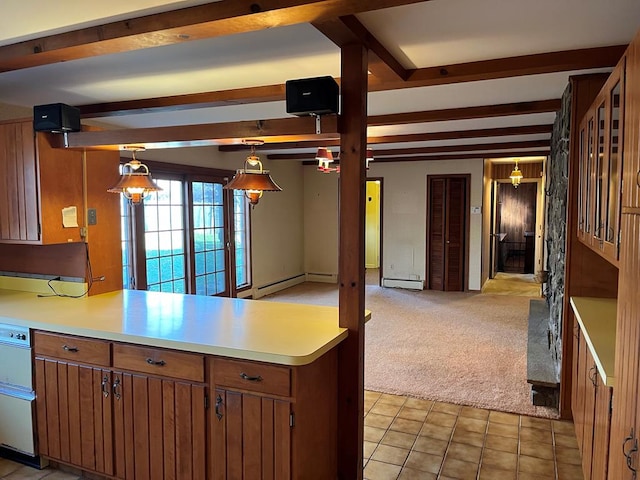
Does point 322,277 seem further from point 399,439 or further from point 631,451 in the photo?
point 631,451

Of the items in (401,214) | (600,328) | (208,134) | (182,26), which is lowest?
(600,328)

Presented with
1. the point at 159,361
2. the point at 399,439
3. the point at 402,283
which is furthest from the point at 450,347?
the point at 402,283

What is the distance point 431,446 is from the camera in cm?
307

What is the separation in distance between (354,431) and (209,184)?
4.90 metres

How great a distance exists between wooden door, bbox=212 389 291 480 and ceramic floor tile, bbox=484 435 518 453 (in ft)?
5.29

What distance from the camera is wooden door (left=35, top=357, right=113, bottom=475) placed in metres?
2.54

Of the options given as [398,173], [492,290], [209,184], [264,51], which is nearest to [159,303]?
[264,51]

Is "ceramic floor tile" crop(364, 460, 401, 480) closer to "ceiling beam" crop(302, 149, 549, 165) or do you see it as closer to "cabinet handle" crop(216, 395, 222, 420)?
"cabinet handle" crop(216, 395, 222, 420)

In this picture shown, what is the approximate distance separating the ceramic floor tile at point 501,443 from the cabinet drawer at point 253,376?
Answer: 173 centimetres

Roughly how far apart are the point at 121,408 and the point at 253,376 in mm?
851

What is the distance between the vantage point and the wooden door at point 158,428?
232 centimetres

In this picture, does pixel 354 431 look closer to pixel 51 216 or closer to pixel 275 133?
pixel 275 133

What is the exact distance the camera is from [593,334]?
2.36 meters

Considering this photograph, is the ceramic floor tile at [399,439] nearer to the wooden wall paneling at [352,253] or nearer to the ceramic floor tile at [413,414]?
the ceramic floor tile at [413,414]
